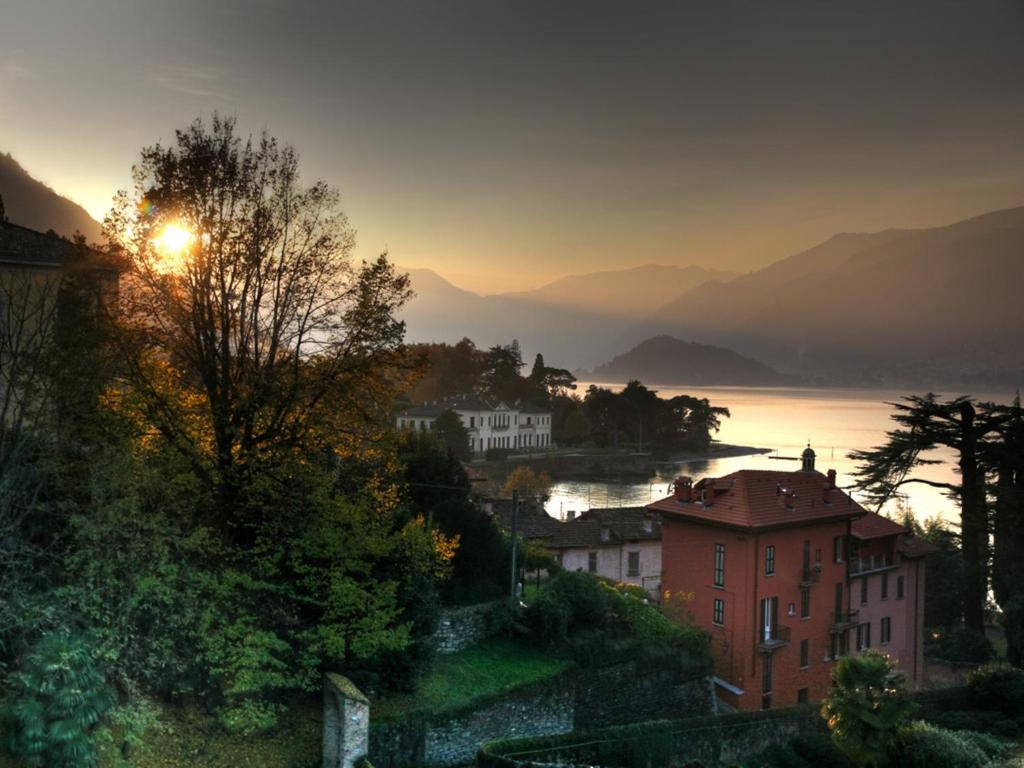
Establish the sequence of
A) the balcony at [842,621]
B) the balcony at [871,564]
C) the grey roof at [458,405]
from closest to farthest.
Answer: the balcony at [842,621]
the balcony at [871,564]
the grey roof at [458,405]

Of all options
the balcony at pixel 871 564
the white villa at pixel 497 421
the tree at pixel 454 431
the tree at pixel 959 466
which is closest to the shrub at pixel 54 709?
the balcony at pixel 871 564

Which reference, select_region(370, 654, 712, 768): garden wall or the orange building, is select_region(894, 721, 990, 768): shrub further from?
the orange building

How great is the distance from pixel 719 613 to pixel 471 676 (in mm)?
9497

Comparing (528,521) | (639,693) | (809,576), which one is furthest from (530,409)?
(639,693)

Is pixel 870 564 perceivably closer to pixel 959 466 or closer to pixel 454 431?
pixel 959 466

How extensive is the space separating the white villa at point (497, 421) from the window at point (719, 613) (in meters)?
45.7

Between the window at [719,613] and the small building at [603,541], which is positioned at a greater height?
the small building at [603,541]

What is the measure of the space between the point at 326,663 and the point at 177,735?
2.25 metres

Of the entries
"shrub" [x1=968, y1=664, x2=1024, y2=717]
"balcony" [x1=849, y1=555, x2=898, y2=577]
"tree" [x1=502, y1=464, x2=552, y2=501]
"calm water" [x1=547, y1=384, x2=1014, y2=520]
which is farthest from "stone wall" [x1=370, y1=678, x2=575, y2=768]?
"tree" [x1=502, y1=464, x2=552, y2=501]

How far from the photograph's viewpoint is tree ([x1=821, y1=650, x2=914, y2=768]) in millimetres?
12797

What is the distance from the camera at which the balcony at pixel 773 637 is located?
68.2 feet

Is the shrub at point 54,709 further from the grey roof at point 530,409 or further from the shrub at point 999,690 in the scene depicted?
the grey roof at point 530,409

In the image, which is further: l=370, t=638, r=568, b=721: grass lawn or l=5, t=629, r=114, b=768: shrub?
l=370, t=638, r=568, b=721: grass lawn

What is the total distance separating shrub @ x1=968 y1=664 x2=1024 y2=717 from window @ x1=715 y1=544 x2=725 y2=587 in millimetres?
5782
